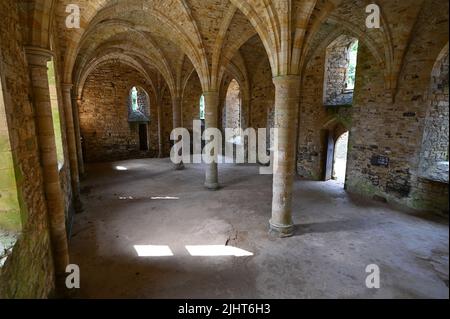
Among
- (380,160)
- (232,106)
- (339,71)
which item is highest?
(339,71)

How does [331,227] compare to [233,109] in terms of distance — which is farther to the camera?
[233,109]

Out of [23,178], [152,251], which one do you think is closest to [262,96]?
[152,251]

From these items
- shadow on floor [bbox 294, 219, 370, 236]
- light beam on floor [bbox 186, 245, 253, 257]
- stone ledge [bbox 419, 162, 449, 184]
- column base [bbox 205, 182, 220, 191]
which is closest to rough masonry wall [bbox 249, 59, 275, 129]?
column base [bbox 205, 182, 220, 191]

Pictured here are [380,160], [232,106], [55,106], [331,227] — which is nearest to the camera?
[55,106]

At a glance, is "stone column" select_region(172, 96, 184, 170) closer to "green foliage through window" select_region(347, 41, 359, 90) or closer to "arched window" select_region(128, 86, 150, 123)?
"arched window" select_region(128, 86, 150, 123)

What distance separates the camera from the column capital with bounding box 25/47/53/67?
130 inches

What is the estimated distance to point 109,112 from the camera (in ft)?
53.0

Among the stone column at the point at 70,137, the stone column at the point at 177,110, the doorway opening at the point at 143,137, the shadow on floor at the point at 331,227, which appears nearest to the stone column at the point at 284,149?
the shadow on floor at the point at 331,227

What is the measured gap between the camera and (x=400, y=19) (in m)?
6.75

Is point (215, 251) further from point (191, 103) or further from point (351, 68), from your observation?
point (191, 103)

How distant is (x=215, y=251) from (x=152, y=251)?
1282 millimetres

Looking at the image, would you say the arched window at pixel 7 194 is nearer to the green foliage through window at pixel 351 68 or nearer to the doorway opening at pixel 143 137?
the green foliage through window at pixel 351 68
